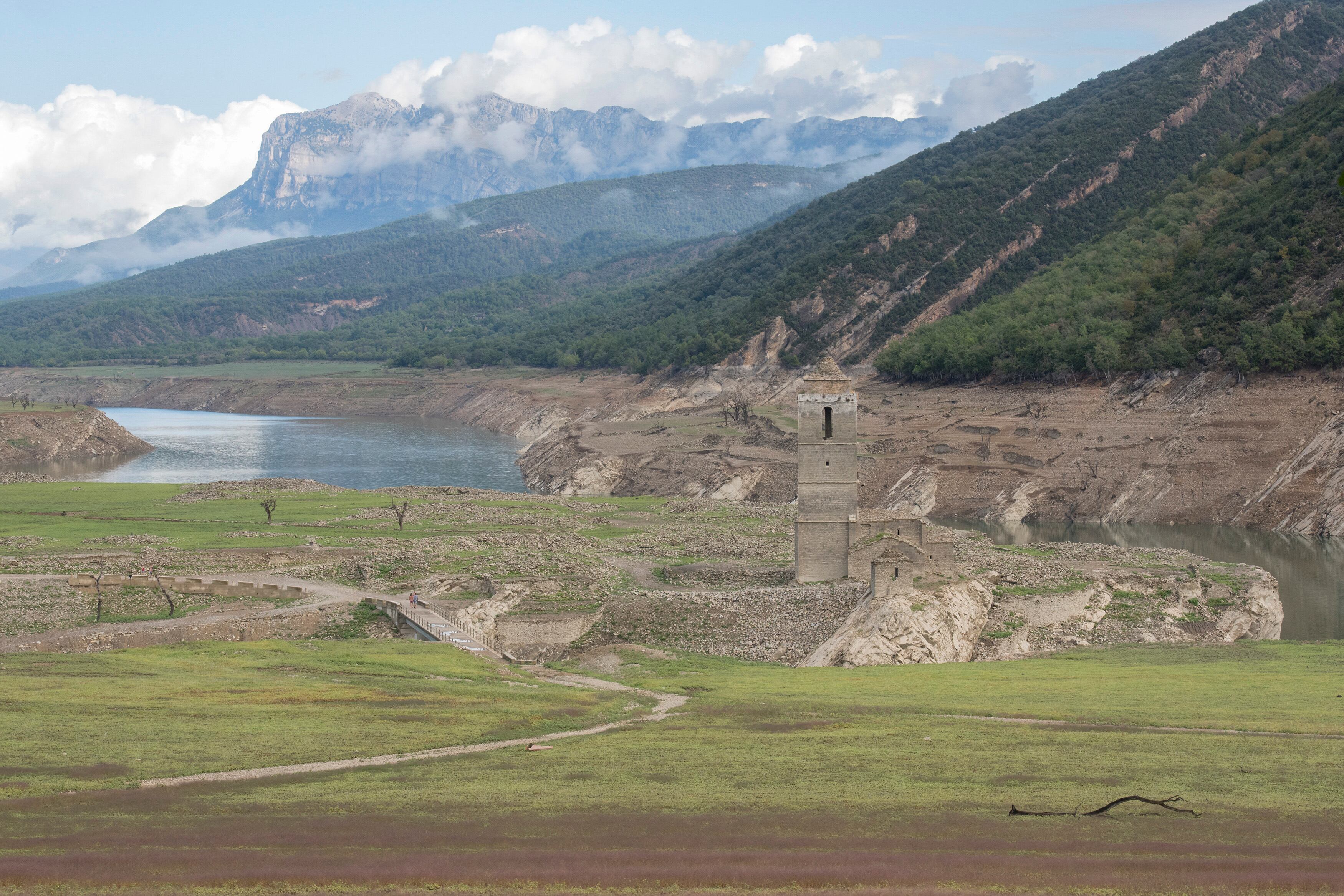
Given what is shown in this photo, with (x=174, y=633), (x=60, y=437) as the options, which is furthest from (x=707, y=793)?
(x=60, y=437)

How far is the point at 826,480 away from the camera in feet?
144

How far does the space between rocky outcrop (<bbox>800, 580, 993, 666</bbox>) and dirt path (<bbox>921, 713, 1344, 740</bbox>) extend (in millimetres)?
10588

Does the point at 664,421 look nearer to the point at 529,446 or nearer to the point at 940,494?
the point at 529,446

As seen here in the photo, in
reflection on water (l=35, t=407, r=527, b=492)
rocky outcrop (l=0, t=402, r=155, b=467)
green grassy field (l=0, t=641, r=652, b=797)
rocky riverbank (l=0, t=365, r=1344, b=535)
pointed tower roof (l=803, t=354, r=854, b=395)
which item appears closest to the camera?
green grassy field (l=0, t=641, r=652, b=797)

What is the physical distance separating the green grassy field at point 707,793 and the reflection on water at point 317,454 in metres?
66.1

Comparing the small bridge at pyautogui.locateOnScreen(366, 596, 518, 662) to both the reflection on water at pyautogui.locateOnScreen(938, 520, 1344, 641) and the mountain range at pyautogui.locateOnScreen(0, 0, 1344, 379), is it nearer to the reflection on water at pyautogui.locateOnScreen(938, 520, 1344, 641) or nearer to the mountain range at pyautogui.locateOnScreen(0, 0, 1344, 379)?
the reflection on water at pyautogui.locateOnScreen(938, 520, 1344, 641)

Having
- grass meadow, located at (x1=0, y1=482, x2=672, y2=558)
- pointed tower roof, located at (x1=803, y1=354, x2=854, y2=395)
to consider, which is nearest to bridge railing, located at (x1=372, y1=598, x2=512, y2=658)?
grass meadow, located at (x1=0, y1=482, x2=672, y2=558)

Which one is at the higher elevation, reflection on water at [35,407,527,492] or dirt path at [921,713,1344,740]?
dirt path at [921,713,1344,740]

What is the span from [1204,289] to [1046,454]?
A: 23.9m

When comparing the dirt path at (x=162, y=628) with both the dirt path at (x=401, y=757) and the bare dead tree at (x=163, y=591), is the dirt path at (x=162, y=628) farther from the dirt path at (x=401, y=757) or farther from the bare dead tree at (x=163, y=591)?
the dirt path at (x=401, y=757)

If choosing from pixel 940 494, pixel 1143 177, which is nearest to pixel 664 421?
pixel 940 494

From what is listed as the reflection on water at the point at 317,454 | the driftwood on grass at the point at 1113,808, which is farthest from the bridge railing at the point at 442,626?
the reflection on water at the point at 317,454

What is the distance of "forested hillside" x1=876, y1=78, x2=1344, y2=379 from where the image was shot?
300 feet

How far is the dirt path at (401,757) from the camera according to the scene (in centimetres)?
1989
